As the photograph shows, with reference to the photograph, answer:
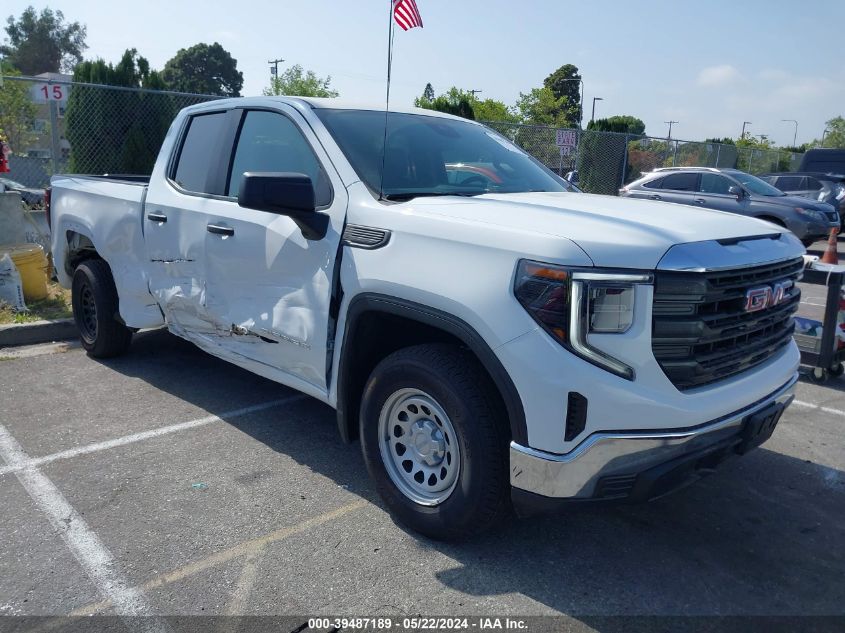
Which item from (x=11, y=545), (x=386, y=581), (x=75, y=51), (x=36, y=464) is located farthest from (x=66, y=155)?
(x=75, y=51)

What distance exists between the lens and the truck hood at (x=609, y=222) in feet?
8.38

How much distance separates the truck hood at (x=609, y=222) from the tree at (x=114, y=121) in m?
9.08

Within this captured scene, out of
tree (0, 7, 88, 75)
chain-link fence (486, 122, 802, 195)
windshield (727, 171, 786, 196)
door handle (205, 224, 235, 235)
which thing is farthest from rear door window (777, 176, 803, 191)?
tree (0, 7, 88, 75)

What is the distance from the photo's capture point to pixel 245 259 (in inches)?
152

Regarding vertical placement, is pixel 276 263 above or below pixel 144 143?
below

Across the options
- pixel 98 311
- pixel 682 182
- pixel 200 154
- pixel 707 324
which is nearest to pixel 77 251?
pixel 98 311

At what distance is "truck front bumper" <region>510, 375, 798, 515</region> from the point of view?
2.54 m

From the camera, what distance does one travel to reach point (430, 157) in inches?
153

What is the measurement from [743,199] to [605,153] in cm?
603

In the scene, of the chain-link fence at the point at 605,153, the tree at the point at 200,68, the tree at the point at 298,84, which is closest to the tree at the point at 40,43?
the tree at the point at 200,68

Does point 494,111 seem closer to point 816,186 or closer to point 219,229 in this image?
point 816,186

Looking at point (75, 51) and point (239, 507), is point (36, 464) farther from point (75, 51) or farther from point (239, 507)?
point (75, 51)

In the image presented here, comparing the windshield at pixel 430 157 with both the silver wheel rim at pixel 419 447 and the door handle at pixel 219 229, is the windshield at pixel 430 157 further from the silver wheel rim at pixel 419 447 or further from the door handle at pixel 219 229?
the silver wheel rim at pixel 419 447

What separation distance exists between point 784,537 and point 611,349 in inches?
62.7
